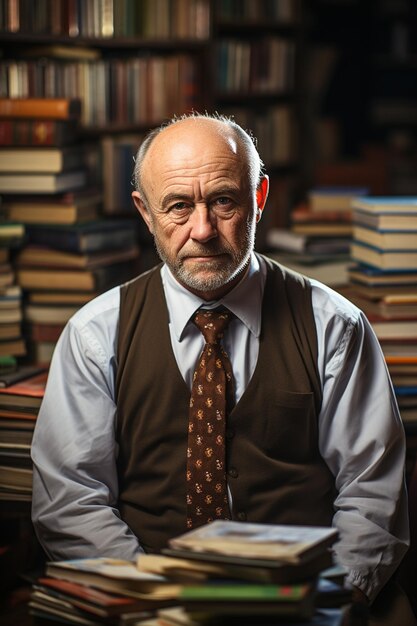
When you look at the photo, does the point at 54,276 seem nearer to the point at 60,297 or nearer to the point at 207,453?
the point at 60,297

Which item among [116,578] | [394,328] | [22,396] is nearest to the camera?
[116,578]

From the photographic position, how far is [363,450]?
2.04 metres

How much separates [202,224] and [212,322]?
230mm

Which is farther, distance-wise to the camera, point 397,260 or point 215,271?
point 397,260

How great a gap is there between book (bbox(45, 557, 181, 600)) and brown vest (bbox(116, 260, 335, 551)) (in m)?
0.53

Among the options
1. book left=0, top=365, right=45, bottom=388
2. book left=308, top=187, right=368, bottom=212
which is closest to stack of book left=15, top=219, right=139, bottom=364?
book left=0, top=365, right=45, bottom=388

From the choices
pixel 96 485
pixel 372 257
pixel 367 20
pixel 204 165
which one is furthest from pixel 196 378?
pixel 367 20

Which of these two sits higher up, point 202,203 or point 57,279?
point 202,203

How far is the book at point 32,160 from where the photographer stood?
319 centimetres

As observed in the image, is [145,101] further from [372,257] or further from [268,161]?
[372,257]

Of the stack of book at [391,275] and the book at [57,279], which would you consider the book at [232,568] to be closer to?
the stack of book at [391,275]

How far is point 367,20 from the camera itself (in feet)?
21.6

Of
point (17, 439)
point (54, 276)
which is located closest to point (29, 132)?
point (54, 276)

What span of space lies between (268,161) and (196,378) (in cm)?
362
